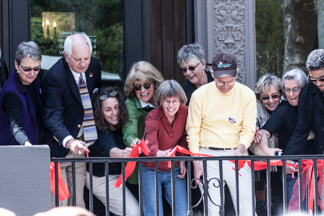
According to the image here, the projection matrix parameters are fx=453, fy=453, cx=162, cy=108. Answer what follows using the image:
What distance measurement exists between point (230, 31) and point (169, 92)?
6.15 feet

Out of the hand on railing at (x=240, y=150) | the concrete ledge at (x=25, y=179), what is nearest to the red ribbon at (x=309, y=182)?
the hand on railing at (x=240, y=150)

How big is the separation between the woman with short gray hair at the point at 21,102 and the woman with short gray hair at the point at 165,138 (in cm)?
119

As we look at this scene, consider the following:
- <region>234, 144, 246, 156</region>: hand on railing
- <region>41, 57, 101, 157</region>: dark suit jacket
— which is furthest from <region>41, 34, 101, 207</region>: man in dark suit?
<region>234, 144, 246, 156</region>: hand on railing

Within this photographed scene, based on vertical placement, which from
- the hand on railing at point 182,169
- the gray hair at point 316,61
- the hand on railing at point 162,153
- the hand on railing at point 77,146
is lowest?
the hand on railing at point 182,169

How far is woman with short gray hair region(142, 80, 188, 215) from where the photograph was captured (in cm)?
472

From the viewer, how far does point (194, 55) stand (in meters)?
5.18

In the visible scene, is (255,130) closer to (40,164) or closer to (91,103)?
(91,103)

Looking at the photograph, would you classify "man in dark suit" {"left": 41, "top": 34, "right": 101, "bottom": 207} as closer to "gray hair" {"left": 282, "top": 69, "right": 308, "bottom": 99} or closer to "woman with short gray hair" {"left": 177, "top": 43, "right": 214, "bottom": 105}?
"woman with short gray hair" {"left": 177, "top": 43, "right": 214, "bottom": 105}

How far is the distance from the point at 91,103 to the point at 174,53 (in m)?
1.83

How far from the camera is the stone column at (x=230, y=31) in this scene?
615 cm

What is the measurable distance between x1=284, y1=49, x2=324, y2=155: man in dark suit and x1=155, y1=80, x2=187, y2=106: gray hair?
1244mm

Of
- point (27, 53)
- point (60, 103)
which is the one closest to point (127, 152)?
point (60, 103)

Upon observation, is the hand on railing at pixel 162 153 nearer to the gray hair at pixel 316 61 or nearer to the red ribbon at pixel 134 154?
the red ribbon at pixel 134 154

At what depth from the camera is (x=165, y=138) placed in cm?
482
